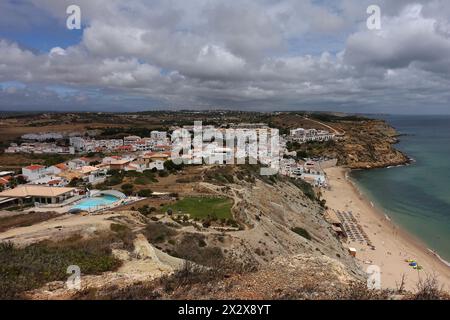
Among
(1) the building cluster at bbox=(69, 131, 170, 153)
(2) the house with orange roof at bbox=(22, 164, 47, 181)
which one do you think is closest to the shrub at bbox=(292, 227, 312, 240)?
(2) the house with orange roof at bbox=(22, 164, 47, 181)

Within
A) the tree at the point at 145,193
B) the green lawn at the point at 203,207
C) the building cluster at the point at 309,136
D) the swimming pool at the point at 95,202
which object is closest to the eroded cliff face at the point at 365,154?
the building cluster at the point at 309,136

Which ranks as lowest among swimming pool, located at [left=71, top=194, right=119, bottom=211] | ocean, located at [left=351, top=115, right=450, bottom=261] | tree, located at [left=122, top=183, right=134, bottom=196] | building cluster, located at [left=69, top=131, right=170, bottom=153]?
ocean, located at [left=351, top=115, right=450, bottom=261]

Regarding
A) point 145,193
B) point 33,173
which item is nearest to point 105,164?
point 33,173

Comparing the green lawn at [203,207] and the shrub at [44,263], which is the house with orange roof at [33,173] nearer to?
the green lawn at [203,207]

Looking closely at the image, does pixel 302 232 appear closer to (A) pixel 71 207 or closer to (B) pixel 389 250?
(B) pixel 389 250

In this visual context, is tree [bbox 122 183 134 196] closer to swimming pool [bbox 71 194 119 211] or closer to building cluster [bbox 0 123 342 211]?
swimming pool [bbox 71 194 119 211]
